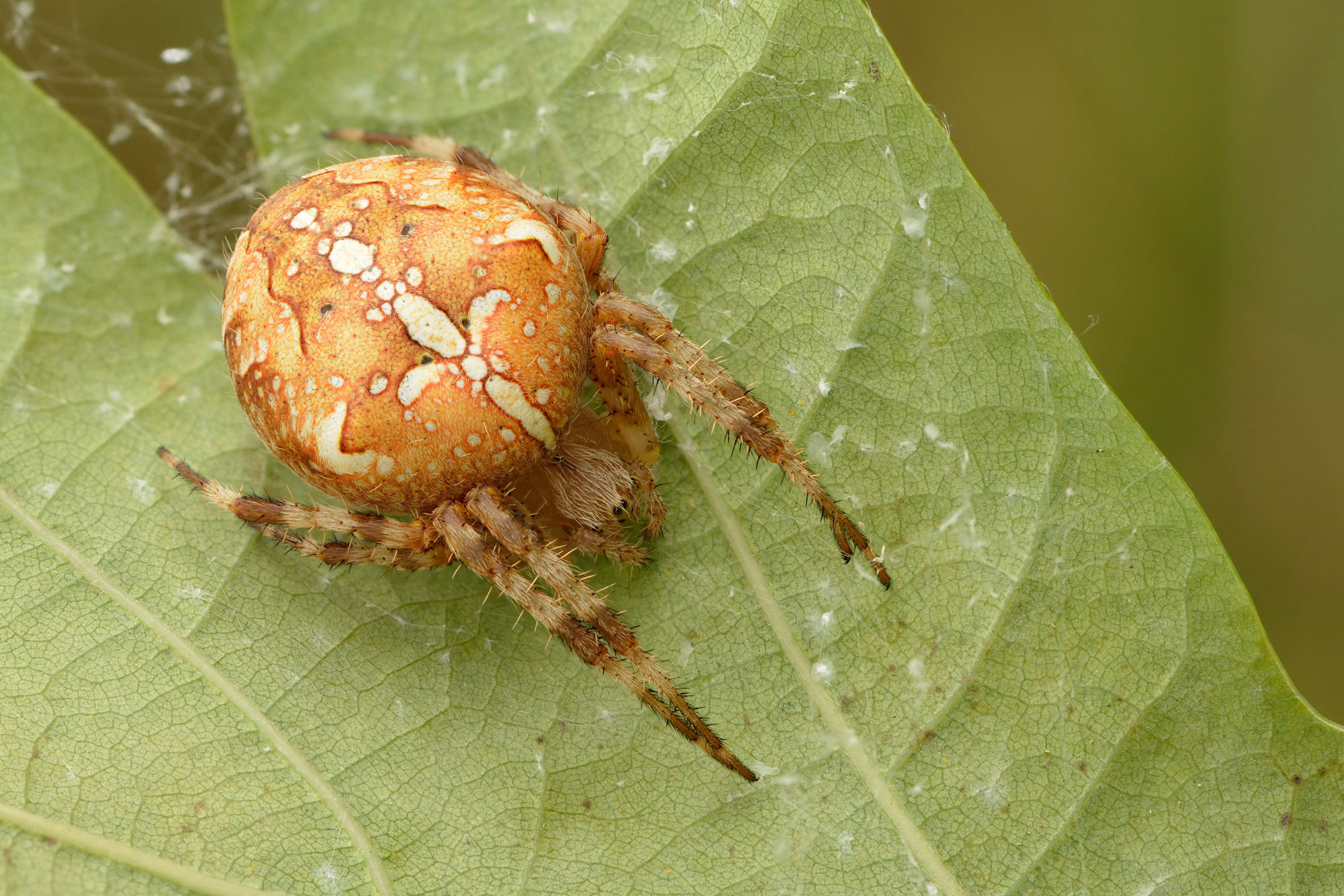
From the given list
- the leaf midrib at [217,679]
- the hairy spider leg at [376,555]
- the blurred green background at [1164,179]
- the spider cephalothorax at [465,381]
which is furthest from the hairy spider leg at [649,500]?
the blurred green background at [1164,179]

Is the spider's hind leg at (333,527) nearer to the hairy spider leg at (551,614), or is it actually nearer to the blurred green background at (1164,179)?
the hairy spider leg at (551,614)

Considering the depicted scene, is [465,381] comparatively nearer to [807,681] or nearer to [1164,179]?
[807,681]

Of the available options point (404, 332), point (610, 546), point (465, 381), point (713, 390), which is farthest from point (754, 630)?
point (404, 332)

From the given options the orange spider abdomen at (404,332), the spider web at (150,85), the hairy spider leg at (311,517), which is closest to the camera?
the orange spider abdomen at (404,332)

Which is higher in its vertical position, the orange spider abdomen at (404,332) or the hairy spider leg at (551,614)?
the orange spider abdomen at (404,332)

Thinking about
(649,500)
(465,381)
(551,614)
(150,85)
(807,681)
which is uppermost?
(150,85)

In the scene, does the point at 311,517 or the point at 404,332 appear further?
the point at 311,517

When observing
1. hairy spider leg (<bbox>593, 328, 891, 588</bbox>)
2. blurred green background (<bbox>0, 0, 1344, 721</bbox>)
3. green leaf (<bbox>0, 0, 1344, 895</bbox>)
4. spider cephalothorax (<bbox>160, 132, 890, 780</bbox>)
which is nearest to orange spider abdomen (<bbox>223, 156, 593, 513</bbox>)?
spider cephalothorax (<bbox>160, 132, 890, 780</bbox>)
